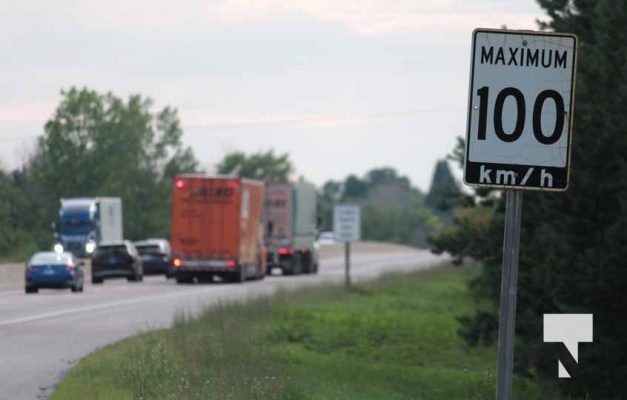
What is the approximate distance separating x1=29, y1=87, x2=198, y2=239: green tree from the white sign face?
4705 centimetres

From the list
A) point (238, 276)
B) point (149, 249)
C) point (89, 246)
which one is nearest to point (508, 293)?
point (238, 276)

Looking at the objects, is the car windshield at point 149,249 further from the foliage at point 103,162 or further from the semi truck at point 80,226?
the foliage at point 103,162

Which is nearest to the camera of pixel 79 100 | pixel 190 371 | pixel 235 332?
pixel 190 371

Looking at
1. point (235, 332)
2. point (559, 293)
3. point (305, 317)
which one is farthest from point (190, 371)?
point (305, 317)

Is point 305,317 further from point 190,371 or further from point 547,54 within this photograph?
point 547,54

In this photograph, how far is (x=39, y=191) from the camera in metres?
99.3

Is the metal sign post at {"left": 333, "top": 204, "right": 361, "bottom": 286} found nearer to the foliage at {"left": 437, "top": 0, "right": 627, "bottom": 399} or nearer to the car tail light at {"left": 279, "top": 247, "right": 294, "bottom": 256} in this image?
the car tail light at {"left": 279, "top": 247, "right": 294, "bottom": 256}

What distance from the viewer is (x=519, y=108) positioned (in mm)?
10312

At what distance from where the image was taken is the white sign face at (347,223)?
5397 cm

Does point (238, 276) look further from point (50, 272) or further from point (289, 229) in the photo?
point (289, 229)

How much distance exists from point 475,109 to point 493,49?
1.24ft

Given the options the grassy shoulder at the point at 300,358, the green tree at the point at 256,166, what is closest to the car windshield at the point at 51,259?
the grassy shoulder at the point at 300,358

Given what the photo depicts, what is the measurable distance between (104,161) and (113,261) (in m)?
47.0

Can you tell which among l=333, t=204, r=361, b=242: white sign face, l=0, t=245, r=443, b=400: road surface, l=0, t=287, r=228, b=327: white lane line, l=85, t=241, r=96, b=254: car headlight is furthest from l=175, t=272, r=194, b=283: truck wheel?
l=85, t=241, r=96, b=254: car headlight
